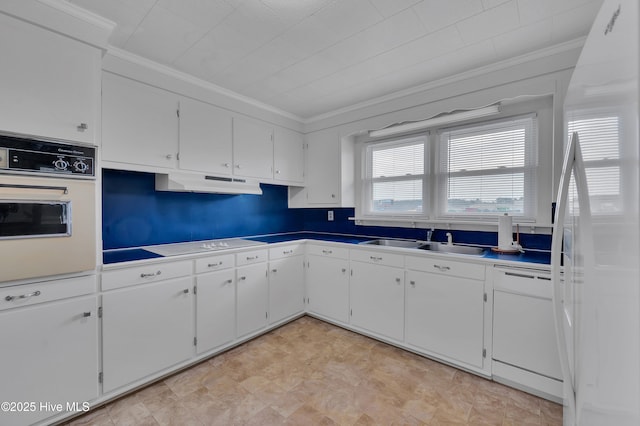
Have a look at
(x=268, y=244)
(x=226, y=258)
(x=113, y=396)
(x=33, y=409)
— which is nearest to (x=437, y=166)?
(x=268, y=244)

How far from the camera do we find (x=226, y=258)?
2.68 m

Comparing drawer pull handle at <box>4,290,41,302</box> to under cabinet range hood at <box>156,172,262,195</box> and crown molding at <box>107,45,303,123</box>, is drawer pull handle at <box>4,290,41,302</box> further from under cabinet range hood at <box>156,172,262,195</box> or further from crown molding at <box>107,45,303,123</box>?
crown molding at <box>107,45,303,123</box>

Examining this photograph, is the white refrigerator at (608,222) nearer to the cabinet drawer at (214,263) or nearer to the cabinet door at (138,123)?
the cabinet drawer at (214,263)

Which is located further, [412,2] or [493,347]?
[493,347]

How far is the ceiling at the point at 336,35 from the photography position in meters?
1.78

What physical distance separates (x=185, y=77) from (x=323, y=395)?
286 centimetres

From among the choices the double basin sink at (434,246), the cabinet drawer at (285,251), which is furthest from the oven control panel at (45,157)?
the double basin sink at (434,246)

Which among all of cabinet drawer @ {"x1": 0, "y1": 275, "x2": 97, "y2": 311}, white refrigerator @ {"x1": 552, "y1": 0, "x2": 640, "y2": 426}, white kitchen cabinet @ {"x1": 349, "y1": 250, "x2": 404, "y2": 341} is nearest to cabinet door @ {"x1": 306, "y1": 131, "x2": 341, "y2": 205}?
white kitchen cabinet @ {"x1": 349, "y1": 250, "x2": 404, "y2": 341}

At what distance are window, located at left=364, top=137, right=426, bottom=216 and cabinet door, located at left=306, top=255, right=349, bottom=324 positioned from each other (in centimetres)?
88

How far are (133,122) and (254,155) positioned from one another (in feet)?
3.95

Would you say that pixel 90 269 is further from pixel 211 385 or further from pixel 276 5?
pixel 276 5

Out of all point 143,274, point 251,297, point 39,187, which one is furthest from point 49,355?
point 251,297

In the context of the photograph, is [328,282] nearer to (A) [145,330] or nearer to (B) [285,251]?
(B) [285,251]

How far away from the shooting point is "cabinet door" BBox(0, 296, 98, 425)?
1619 mm
